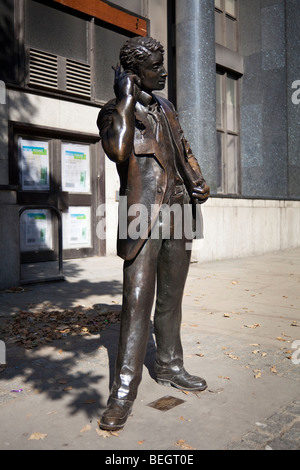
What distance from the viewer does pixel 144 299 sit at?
3.08 m

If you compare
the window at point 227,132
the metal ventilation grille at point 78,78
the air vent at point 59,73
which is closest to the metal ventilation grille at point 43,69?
the air vent at point 59,73

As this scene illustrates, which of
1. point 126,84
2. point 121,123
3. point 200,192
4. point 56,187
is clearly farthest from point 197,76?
point 121,123

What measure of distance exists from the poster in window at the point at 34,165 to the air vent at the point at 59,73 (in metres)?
1.23

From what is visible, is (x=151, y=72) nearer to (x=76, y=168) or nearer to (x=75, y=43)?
(x=76, y=168)

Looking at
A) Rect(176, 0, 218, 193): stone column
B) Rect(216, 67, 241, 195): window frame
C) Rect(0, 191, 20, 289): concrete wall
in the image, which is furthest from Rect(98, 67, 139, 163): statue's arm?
Rect(216, 67, 241, 195): window frame

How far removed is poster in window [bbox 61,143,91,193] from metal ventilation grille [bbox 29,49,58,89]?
1385 mm

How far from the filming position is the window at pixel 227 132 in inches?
635

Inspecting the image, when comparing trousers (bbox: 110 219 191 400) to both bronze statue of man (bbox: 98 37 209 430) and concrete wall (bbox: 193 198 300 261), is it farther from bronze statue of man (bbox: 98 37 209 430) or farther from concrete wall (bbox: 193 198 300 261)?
concrete wall (bbox: 193 198 300 261)

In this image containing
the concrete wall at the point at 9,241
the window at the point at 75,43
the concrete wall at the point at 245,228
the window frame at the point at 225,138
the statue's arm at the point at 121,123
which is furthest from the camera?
the window frame at the point at 225,138

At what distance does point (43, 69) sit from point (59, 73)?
43 centimetres

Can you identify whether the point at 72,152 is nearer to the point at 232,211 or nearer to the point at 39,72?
the point at 39,72

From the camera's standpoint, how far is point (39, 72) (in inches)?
402

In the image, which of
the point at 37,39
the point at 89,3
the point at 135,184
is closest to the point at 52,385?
the point at 135,184

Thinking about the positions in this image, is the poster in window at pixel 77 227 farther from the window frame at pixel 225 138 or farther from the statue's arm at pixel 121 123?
the statue's arm at pixel 121 123
